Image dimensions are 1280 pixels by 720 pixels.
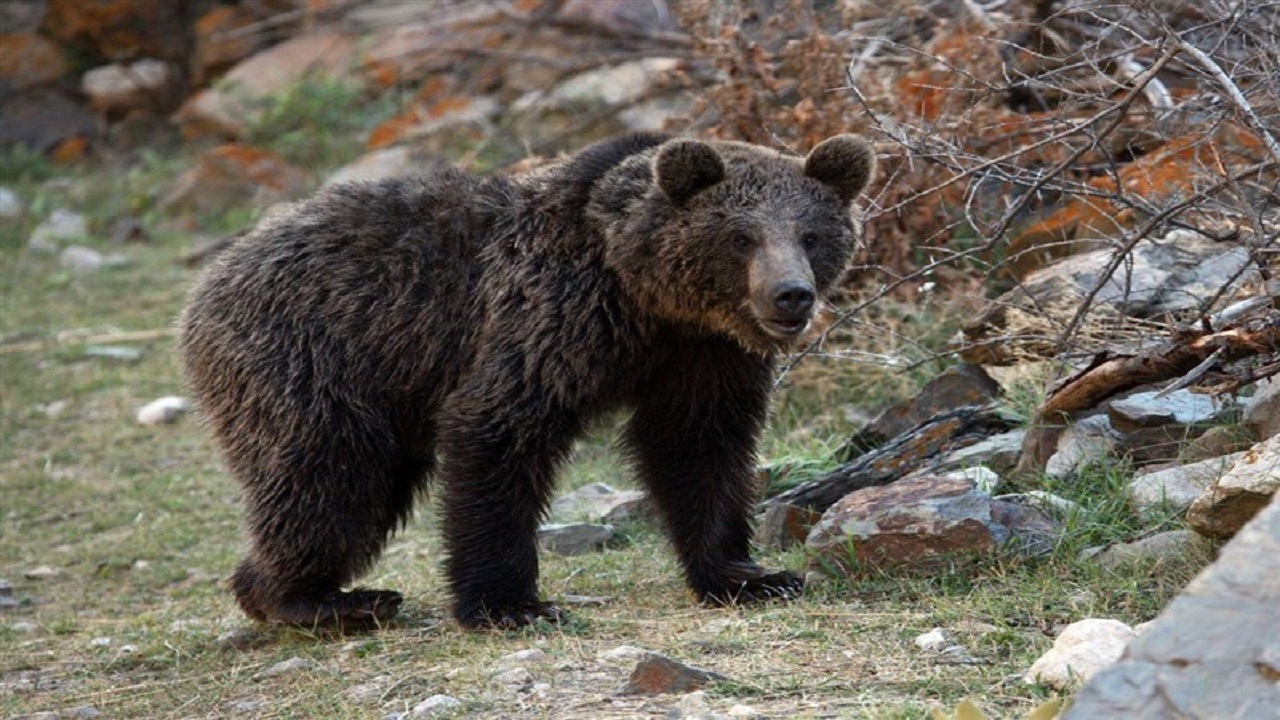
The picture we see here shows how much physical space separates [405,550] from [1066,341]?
3.20 metres

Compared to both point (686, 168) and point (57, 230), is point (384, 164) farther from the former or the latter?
point (686, 168)

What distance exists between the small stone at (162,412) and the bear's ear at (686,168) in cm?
532

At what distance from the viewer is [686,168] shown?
16.9 feet

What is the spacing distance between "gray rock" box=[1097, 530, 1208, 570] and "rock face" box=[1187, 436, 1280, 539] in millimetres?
137

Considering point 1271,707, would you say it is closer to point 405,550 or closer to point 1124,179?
point 1124,179

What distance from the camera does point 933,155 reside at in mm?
5309

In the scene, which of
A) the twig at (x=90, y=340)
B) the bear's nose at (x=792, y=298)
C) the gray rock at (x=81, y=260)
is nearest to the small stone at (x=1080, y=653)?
the bear's nose at (x=792, y=298)

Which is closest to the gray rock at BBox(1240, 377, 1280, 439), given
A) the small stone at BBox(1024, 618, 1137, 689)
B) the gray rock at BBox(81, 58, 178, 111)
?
the small stone at BBox(1024, 618, 1137, 689)

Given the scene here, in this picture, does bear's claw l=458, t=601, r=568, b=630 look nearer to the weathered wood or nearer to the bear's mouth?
the bear's mouth

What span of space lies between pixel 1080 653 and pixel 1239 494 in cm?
87

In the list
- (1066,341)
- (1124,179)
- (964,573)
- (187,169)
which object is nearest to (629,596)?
(964,573)

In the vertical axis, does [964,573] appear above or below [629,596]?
above

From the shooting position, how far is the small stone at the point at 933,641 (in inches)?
170

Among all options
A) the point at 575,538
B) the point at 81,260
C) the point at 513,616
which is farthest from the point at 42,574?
the point at 81,260
